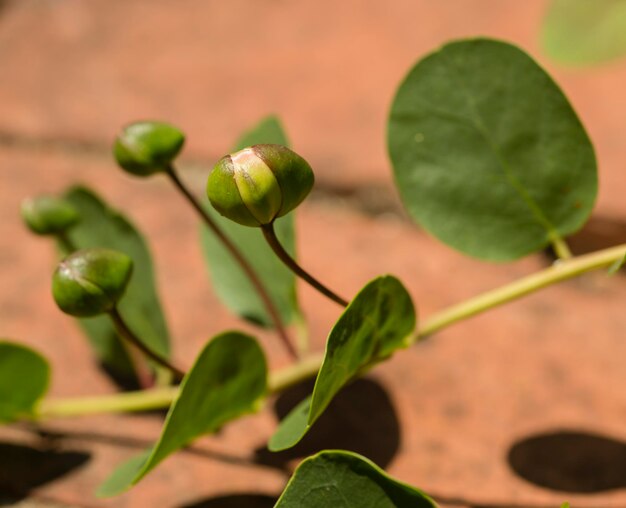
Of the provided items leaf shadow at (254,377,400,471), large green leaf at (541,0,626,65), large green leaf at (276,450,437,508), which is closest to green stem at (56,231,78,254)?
leaf shadow at (254,377,400,471)

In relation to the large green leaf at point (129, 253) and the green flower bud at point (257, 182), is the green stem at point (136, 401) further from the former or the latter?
the green flower bud at point (257, 182)

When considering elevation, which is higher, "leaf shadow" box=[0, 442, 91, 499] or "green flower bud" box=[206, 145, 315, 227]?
"green flower bud" box=[206, 145, 315, 227]

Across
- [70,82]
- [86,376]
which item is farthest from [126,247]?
[70,82]

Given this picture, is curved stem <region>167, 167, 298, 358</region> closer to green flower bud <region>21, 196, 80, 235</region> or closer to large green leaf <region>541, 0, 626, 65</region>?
green flower bud <region>21, 196, 80, 235</region>

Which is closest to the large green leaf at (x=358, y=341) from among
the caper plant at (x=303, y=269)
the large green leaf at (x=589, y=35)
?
the caper plant at (x=303, y=269)

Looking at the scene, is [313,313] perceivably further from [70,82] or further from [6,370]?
[70,82]

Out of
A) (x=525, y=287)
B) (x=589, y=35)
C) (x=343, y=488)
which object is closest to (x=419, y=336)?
(x=525, y=287)
